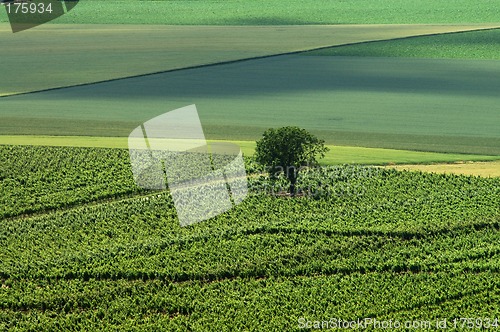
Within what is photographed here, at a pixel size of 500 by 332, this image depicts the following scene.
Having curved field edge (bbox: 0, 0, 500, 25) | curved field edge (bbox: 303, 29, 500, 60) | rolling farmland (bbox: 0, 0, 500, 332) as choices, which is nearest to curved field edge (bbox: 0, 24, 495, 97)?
rolling farmland (bbox: 0, 0, 500, 332)

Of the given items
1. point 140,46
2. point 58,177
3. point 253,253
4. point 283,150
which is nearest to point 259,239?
point 253,253

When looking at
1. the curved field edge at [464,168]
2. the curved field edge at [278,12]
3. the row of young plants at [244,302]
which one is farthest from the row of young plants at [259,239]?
the curved field edge at [278,12]

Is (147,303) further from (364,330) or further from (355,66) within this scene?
(355,66)

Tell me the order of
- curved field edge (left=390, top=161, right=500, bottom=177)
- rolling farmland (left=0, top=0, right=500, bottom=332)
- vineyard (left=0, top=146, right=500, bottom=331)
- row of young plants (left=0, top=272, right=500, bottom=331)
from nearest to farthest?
row of young plants (left=0, top=272, right=500, bottom=331) < vineyard (left=0, top=146, right=500, bottom=331) < rolling farmland (left=0, top=0, right=500, bottom=332) < curved field edge (left=390, top=161, right=500, bottom=177)

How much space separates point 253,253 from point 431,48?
66919mm

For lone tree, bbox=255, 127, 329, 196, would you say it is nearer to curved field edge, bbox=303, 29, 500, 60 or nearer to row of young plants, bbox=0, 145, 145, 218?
row of young plants, bbox=0, 145, 145, 218

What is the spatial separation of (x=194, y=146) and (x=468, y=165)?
16.9 m

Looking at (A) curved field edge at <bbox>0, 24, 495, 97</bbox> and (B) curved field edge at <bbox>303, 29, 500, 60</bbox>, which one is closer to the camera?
(A) curved field edge at <bbox>0, 24, 495, 97</bbox>

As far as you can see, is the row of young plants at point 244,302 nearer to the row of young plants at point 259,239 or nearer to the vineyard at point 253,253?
the vineyard at point 253,253

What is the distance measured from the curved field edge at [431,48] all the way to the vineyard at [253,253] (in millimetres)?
47238

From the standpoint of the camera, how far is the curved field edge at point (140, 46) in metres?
93.2

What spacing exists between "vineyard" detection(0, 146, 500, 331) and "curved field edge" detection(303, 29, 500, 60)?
47238 mm

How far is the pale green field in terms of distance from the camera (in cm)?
6725

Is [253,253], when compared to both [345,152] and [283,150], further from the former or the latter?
[345,152]
